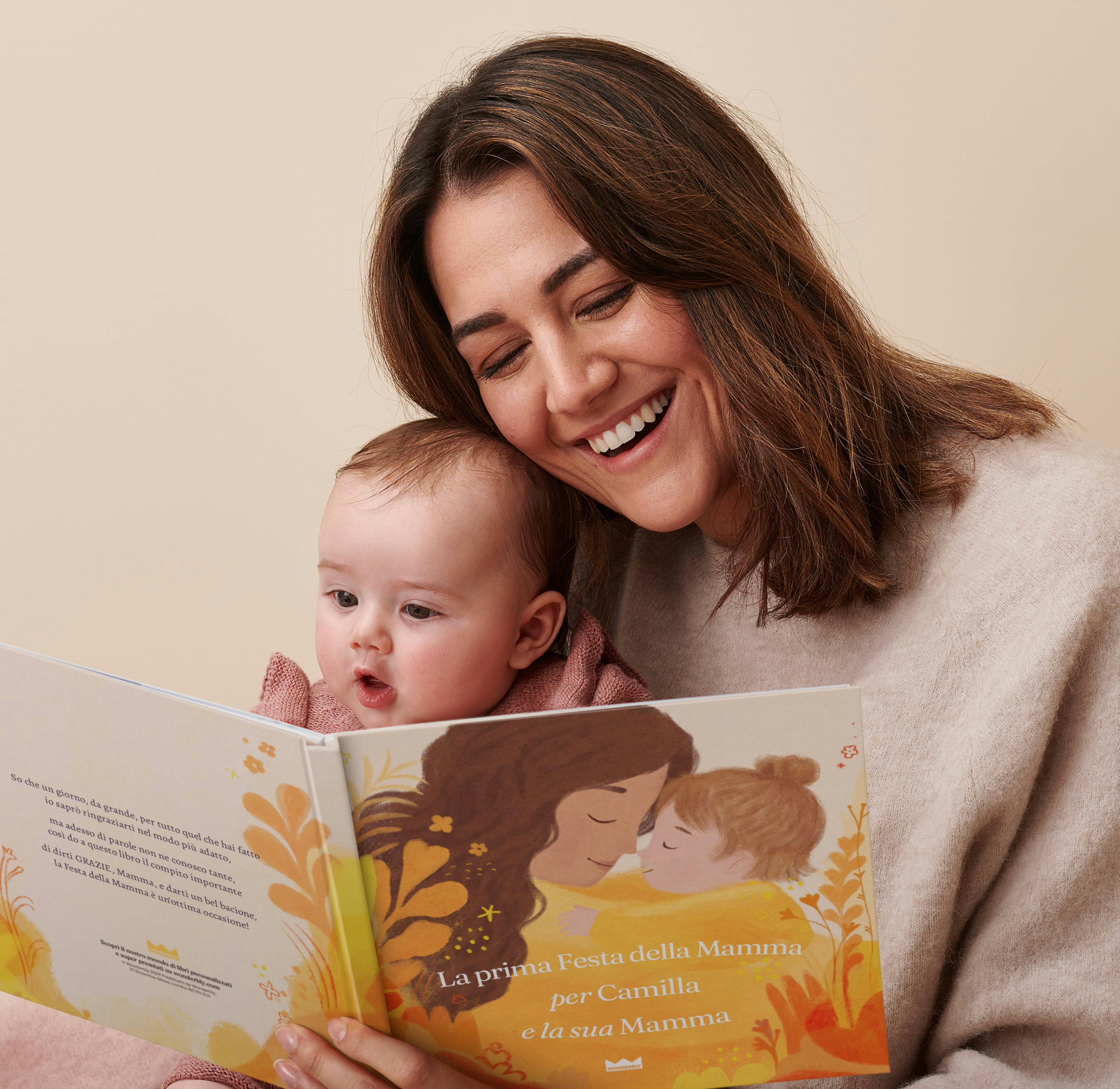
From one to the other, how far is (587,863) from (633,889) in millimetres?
41

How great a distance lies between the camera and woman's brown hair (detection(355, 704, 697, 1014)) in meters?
0.75

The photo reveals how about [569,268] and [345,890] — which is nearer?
[345,890]

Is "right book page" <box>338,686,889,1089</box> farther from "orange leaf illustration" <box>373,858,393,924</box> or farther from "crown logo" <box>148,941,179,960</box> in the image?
"crown logo" <box>148,941,179,960</box>

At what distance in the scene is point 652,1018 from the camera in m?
0.84

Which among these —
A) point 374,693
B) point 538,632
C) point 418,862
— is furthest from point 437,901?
point 538,632

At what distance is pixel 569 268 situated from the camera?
3.68ft

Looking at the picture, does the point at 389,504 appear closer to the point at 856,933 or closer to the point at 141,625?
the point at 856,933

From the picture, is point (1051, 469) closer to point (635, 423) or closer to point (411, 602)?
point (635, 423)

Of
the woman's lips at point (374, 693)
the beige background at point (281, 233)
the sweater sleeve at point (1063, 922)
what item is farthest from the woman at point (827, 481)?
the beige background at point (281, 233)

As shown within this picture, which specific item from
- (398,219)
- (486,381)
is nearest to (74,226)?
(398,219)

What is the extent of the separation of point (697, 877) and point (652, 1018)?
5.4 inches

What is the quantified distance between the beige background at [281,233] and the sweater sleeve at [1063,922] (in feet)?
3.10

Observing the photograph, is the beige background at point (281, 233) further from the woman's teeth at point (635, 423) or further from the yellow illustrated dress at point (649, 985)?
the yellow illustrated dress at point (649, 985)

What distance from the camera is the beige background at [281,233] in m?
1.69
